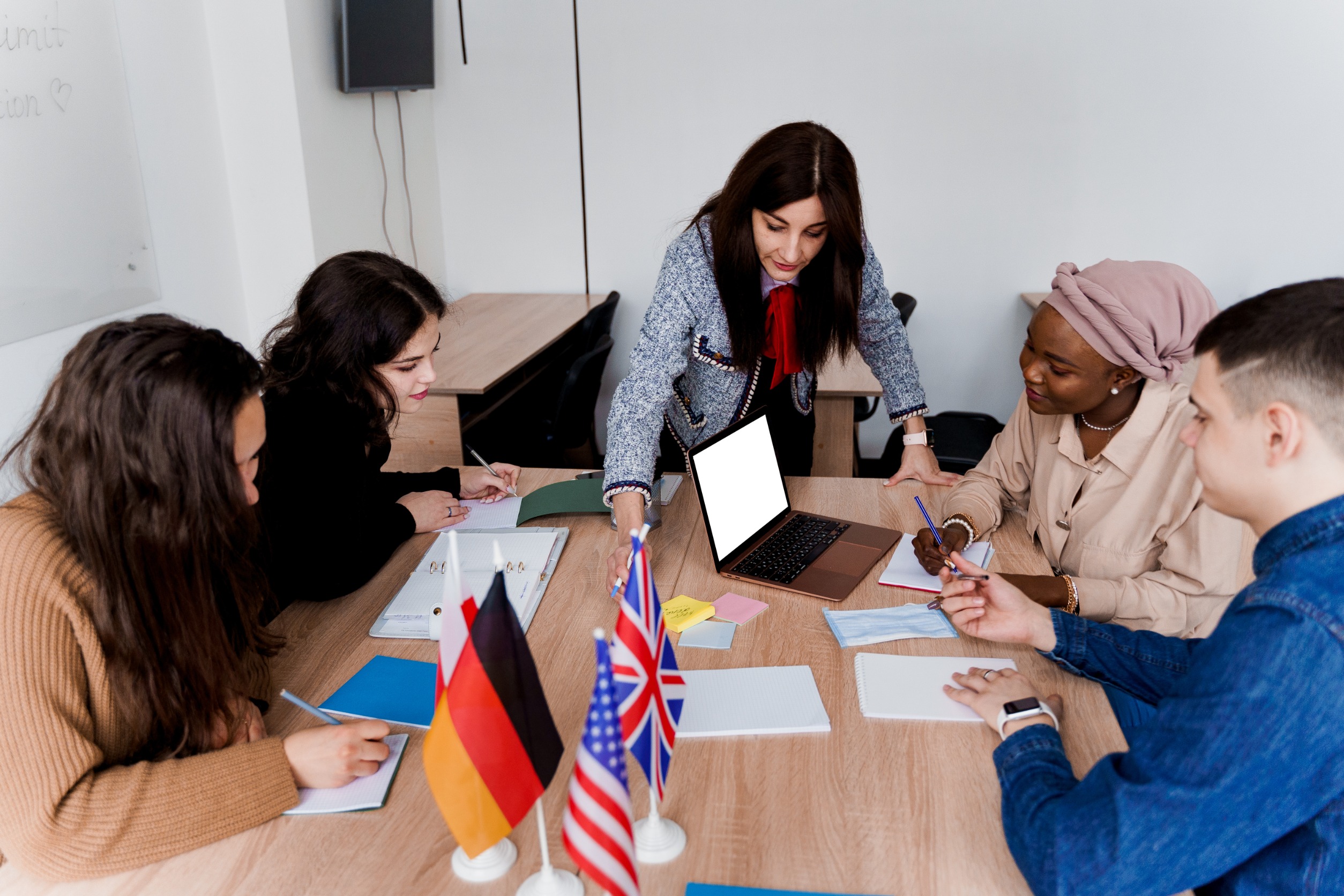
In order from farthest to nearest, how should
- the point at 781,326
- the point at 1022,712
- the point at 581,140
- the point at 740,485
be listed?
the point at 581,140 < the point at 781,326 < the point at 740,485 < the point at 1022,712

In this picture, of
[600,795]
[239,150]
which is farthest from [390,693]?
[239,150]

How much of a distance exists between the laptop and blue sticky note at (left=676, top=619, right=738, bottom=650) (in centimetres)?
15

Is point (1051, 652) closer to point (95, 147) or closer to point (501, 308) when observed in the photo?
point (95, 147)

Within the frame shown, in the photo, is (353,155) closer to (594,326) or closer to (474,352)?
(474,352)

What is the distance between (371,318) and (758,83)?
8.69ft

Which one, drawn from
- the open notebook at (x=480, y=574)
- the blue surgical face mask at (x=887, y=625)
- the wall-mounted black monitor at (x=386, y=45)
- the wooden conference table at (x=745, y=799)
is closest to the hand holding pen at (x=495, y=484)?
the open notebook at (x=480, y=574)

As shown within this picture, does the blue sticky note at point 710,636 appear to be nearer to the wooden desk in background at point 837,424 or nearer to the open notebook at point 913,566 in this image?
the open notebook at point 913,566

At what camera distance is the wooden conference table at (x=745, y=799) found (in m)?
0.94

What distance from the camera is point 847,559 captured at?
1.64 m

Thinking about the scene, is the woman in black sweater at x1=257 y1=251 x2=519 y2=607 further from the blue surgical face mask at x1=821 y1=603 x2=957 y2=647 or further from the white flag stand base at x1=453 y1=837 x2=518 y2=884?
the blue surgical face mask at x1=821 y1=603 x2=957 y2=647

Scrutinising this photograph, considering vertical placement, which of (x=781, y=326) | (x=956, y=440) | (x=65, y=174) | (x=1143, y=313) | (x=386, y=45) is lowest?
(x=956, y=440)

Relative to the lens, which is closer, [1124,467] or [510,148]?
[1124,467]

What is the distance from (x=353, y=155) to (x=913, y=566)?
105 inches

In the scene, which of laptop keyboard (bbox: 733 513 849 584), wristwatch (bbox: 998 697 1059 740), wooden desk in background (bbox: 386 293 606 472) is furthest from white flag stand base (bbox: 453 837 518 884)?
wooden desk in background (bbox: 386 293 606 472)
